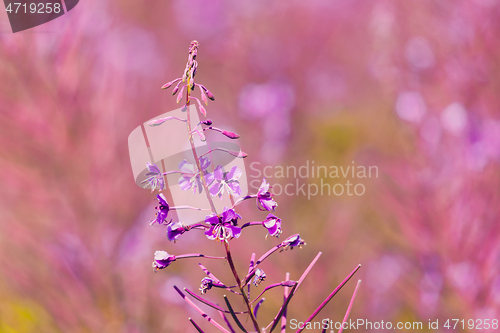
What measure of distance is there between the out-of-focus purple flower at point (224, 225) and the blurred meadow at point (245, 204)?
3.79ft

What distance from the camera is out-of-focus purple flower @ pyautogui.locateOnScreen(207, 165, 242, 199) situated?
2.38 ft

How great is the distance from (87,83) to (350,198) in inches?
114

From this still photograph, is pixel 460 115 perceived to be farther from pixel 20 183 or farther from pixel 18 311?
pixel 18 311

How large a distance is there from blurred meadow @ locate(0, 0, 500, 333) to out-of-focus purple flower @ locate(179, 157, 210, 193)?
1093 mm

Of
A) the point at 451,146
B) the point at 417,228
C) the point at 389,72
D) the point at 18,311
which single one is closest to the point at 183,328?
the point at 18,311

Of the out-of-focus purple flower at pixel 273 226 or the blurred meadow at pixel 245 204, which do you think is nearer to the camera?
the out-of-focus purple flower at pixel 273 226

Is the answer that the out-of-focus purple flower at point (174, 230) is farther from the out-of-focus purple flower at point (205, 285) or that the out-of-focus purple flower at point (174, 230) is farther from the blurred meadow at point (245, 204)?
the blurred meadow at point (245, 204)

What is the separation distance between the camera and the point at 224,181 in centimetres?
73

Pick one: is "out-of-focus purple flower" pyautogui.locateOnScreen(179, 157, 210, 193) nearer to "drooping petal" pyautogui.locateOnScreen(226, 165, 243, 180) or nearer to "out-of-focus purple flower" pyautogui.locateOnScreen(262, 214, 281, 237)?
"drooping petal" pyautogui.locateOnScreen(226, 165, 243, 180)

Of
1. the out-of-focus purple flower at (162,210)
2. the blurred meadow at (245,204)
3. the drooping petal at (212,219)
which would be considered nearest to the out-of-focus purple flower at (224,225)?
the drooping petal at (212,219)

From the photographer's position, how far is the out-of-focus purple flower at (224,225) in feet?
2.32

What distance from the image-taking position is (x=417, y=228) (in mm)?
2004

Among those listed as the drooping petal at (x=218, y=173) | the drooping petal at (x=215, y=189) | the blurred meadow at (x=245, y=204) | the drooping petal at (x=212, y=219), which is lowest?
the drooping petal at (x=212, y=219)

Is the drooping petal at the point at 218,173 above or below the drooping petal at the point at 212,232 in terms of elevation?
Answer: above
